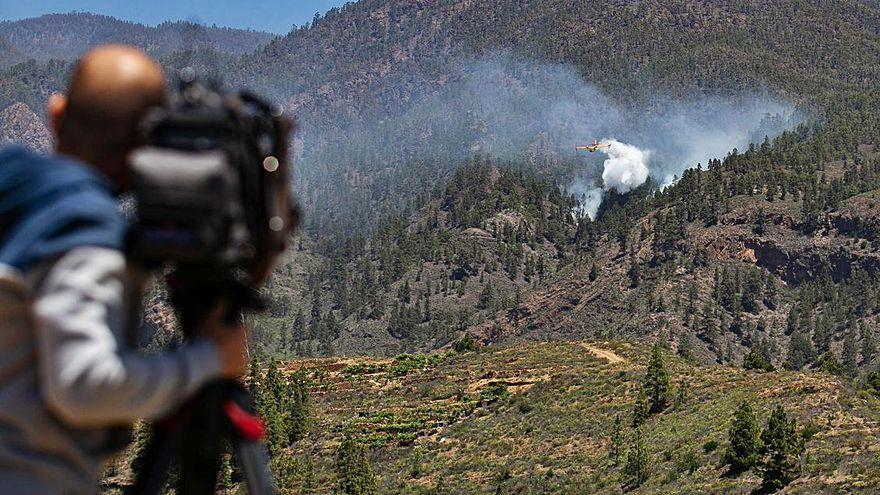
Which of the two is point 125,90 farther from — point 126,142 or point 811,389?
point 811,389

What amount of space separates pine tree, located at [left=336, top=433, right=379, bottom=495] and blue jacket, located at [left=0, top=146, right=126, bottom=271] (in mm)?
52544

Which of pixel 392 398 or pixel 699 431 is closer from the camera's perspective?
pixel 699 431

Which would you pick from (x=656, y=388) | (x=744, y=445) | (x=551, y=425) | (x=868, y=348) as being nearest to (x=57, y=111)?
(x=744, y=445)

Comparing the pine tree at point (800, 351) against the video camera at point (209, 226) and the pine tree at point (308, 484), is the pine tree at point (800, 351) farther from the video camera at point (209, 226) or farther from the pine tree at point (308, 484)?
the video camera at point (209, 226)

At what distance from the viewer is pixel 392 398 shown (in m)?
92.8

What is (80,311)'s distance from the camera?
271cm

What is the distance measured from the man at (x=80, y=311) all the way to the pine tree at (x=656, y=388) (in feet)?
214

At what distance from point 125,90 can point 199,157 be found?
31cm

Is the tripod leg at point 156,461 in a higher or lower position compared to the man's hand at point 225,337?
lower

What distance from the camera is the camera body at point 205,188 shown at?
2.82 meters

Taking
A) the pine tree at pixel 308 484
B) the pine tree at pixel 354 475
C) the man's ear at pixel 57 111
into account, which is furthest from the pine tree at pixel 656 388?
the man's ear at pixel 57 111

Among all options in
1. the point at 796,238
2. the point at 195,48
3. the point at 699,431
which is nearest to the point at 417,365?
the point at 699,431

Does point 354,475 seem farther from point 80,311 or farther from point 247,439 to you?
point 80,311

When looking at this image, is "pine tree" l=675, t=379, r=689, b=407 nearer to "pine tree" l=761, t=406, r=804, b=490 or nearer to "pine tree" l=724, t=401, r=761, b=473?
"pine tree" l=724, t=401, r=761, b=473
